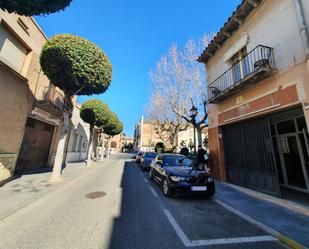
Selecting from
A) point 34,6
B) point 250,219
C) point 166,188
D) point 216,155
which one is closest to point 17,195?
point 166,188

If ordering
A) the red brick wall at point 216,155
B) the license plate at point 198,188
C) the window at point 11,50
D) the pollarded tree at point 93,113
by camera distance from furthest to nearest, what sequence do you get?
the pollarded tree at point 93,113
the red brick wall at point 216,155
the window at point 11,50
the license plate at point 198,188

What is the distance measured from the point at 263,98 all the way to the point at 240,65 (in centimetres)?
265

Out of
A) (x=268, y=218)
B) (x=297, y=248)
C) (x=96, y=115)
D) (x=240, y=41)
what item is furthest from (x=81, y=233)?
(x=96, y=115)

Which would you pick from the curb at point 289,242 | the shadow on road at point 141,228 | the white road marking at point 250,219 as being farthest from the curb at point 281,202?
the shadow on road at point 141,228

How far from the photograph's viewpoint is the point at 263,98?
6.67m

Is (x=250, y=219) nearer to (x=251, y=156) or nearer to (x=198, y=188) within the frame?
(x=198, y=188)

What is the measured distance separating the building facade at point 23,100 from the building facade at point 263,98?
1041 cm

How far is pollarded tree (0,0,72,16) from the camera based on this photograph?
399 centimetres

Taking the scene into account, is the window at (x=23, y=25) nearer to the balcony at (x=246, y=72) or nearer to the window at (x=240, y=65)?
the balcony at (x=246, y=72)

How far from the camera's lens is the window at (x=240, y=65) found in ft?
26.1

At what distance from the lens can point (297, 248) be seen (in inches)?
120

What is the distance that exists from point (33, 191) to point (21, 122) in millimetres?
4509

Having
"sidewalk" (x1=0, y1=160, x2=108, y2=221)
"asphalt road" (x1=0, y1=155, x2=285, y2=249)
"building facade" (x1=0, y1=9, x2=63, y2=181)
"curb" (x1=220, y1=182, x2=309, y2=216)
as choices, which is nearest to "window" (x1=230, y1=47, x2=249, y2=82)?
"curb" (x1=220, y1=182, x2=309, y2=216)

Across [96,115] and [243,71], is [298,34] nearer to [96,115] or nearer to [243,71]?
[243,71]
